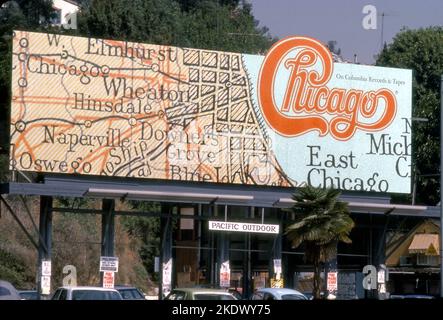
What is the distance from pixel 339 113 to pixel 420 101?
24358mm

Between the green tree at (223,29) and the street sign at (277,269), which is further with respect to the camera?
the green tree at (223,29)

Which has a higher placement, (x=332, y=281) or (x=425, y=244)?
(x=425, y=244)

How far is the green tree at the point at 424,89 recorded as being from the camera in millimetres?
69875

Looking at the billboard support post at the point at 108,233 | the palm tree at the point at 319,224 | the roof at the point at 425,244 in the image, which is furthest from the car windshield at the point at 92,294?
the roof at the point at 425,244

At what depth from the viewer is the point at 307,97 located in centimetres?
4759

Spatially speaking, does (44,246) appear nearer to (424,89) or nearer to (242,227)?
(242,227)

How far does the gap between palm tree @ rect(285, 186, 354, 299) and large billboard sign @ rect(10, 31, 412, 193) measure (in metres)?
4.12

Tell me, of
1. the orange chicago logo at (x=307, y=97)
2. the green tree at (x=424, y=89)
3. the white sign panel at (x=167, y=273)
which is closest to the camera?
the white sign panel at (x=167, y=273)

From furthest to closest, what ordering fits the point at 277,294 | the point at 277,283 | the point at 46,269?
the point at 277,283 → the point at 46,269 → the point at 277,294

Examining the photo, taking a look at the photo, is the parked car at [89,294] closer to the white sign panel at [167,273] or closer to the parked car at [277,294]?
the parked car at [277,294]

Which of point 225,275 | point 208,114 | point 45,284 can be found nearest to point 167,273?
point 225,275

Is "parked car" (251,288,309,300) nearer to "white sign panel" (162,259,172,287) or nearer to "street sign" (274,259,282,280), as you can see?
"white sign panel" (162,259,172,287)

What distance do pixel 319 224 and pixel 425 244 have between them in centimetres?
2283

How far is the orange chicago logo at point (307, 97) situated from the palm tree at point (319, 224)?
522cm
